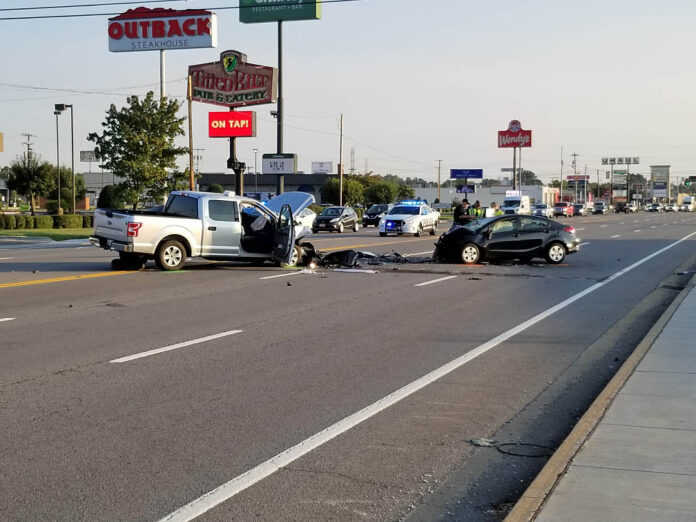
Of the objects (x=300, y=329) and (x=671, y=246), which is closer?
(x=300, y=329)

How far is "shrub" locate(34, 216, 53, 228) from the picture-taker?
45.0 m

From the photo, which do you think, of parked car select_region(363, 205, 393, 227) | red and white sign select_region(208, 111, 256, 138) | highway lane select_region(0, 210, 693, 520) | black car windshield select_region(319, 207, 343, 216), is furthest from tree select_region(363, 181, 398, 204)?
highway lane select_region(0, 210, 693, 520)

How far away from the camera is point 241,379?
845 cm

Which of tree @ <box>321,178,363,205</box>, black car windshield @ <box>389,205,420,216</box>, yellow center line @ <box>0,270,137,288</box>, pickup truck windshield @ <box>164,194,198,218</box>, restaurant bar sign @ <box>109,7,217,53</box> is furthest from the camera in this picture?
tree @ <box>321,178,363,205</box>

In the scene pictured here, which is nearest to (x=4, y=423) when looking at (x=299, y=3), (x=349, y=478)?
(x=349, y=478)

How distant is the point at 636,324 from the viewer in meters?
12.8

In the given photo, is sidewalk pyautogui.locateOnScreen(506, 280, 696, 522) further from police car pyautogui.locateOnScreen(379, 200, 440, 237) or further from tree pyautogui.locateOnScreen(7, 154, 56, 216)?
tree pyautogui.locateOnScreen(7, 154, 56, 216)

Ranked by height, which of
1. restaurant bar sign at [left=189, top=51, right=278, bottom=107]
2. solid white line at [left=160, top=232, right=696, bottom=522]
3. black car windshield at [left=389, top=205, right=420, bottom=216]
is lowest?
solid white line at [left=160, top=232, right=696, bottom=522]

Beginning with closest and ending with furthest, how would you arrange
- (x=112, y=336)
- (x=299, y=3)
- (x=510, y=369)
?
(x=510, y=369)
(x=112, y=336)
(x=299, y=3)

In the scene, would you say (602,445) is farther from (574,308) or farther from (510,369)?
(574,308)

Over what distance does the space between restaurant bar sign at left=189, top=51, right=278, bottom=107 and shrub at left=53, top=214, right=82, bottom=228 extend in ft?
40.0

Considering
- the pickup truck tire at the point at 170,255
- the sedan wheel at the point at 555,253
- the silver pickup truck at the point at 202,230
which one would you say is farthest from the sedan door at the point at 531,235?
the pickup truck tire at the point at 170,255

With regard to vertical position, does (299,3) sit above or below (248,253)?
above

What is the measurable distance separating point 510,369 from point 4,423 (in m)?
5.24
